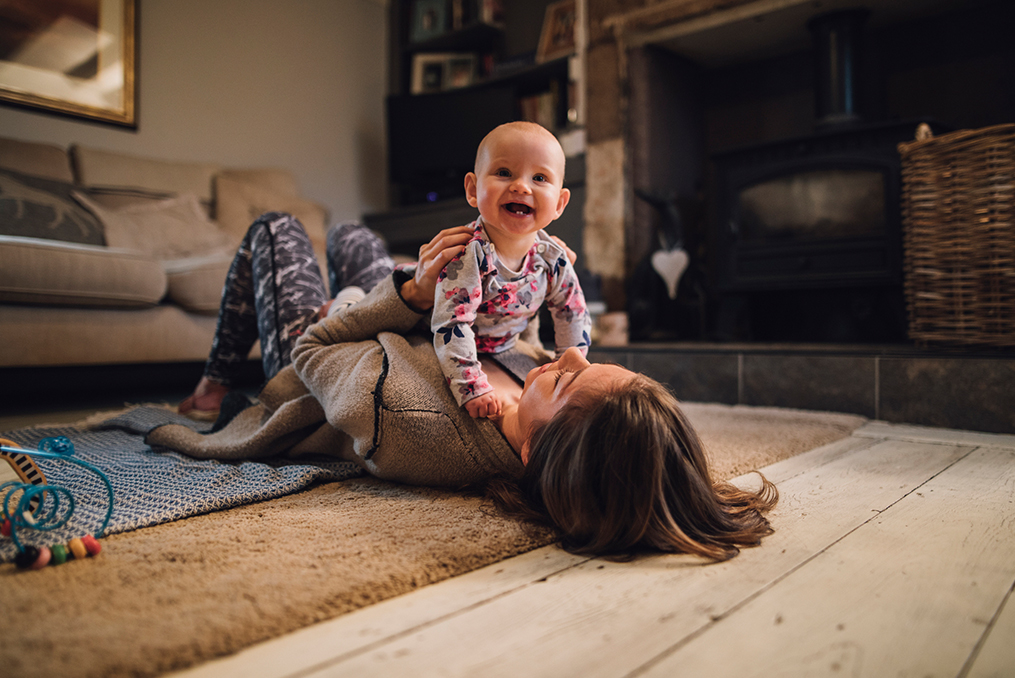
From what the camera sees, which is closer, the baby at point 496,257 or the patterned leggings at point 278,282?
the baby at point 496,257

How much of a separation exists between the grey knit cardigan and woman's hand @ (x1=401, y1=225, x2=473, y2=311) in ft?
0.07

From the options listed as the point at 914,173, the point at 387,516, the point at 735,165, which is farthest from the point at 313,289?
the point at 735,165

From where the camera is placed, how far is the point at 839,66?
7.51 ft

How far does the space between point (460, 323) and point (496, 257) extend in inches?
5.2

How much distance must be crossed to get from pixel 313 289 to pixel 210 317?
1097mm

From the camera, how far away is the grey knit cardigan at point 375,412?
94cm

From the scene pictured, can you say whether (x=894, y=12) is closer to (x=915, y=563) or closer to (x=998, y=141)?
(x=998, y=141)

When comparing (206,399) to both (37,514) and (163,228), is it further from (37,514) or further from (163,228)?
(163,228)

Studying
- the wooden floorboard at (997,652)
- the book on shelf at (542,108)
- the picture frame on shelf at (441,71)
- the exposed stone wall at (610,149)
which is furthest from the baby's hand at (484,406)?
the picture frame on shelf at (441,71)

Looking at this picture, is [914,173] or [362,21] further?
[362,21]

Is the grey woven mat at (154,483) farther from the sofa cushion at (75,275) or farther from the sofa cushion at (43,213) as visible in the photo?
the sofa cushion at (43,213)

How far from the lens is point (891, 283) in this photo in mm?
2045

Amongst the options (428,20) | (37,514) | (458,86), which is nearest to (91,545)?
(37,514)

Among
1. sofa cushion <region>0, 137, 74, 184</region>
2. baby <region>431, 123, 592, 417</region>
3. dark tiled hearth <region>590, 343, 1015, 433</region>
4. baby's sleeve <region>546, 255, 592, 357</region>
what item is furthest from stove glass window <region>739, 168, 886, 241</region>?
sofa cushion <region>0, 137, 74, 184</region>
